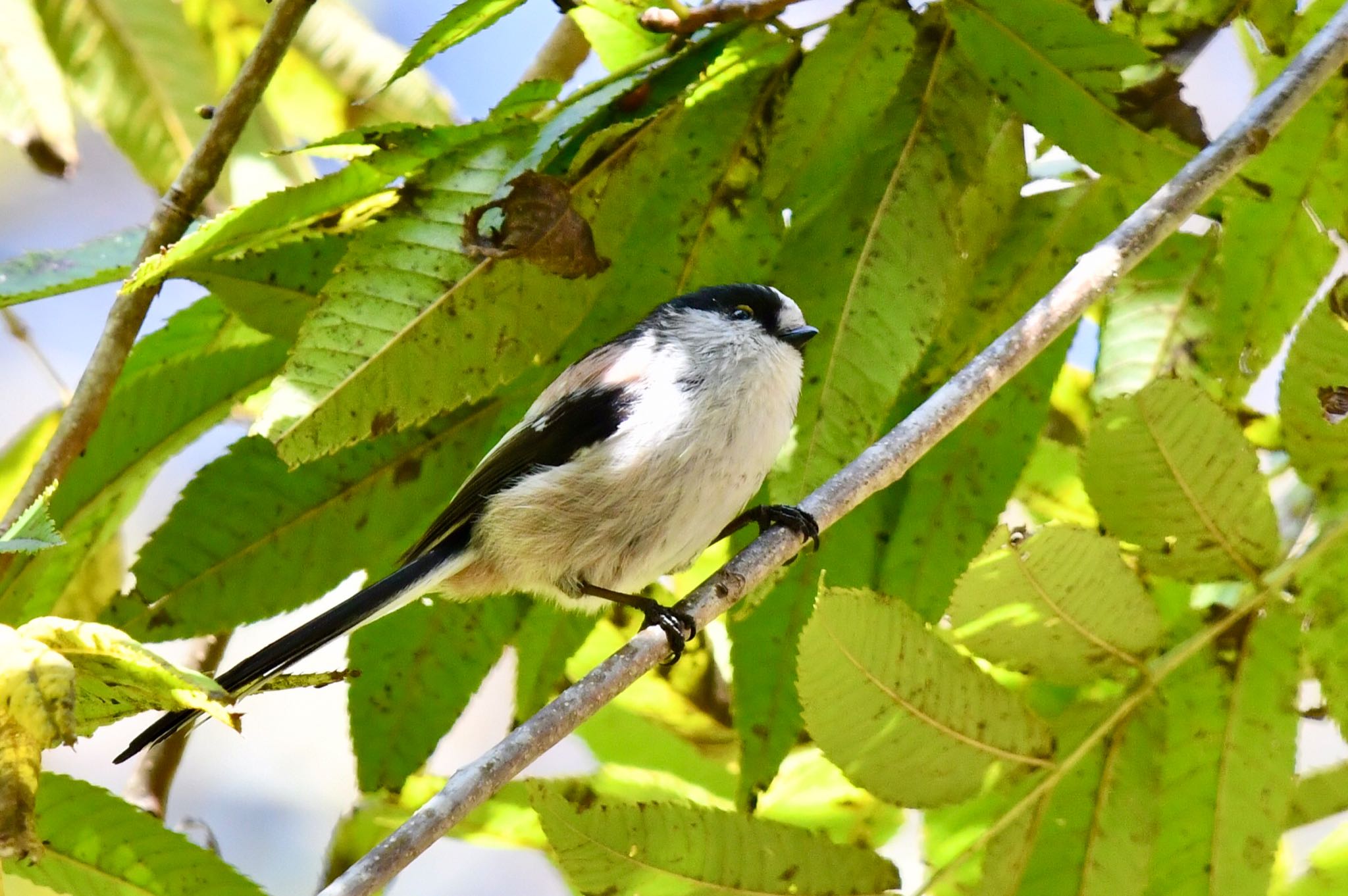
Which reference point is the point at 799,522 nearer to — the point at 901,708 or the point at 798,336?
the point at 901,708

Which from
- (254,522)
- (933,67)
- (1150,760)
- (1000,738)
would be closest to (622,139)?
(933,67)

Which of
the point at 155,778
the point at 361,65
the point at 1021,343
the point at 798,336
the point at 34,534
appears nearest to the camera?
the point at 34,534

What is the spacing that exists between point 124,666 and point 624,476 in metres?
0.90

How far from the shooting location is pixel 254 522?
1.52m

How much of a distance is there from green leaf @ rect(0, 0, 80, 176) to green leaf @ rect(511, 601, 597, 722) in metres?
0.86

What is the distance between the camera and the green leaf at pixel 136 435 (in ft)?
5.11

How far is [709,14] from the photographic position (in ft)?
4.83

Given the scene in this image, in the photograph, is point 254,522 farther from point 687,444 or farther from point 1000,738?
point 1000,738

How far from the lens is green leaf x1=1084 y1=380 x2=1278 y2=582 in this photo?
1314mm

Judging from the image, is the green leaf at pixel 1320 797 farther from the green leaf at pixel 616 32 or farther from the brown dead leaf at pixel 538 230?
the green leaf at pixel 616 32

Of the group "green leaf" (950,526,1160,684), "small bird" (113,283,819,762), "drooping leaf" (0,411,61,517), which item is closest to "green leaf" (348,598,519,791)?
"small bird" (113,283,819,762)

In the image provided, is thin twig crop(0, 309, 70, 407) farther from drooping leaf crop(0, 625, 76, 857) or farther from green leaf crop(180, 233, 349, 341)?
drooping leaf crop(0, 625, 76, 857)

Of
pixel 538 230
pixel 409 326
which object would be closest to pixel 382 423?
pixel 409 326

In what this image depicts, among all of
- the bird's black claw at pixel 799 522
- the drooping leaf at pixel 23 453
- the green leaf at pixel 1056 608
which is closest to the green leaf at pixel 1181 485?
the green leaf at pixel 1056 608
